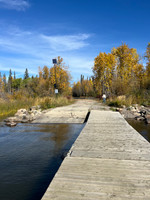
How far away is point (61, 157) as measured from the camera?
4.73m

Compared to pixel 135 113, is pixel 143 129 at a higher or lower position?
lower

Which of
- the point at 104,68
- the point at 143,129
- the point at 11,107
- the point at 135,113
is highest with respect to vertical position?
the point at 104,68

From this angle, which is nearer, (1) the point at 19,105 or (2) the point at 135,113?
(2) the point at 135,113

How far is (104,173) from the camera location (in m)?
2.76

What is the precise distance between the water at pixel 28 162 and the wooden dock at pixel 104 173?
2.48 ft

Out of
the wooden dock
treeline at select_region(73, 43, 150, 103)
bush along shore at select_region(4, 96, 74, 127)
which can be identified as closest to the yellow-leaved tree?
treeline at select_region(73, 43, 150, 103)

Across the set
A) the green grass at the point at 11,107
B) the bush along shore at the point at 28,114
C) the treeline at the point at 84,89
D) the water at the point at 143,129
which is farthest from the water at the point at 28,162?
the treeline at the point at 84,89

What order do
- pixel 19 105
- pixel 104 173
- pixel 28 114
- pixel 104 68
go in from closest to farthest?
pixel 104 173 < pixel 28 114 < pixel 19 105 < pixel 104 68

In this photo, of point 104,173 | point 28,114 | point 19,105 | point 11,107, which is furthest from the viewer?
point 19,105

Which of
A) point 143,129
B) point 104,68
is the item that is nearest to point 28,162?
point 143,129

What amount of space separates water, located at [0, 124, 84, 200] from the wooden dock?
76 cm

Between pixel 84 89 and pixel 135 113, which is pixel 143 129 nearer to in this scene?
pixel 135 113

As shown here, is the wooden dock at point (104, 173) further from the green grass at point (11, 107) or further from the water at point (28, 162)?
the green grass at point (11, 107)

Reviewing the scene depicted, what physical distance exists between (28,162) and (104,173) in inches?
92.6
